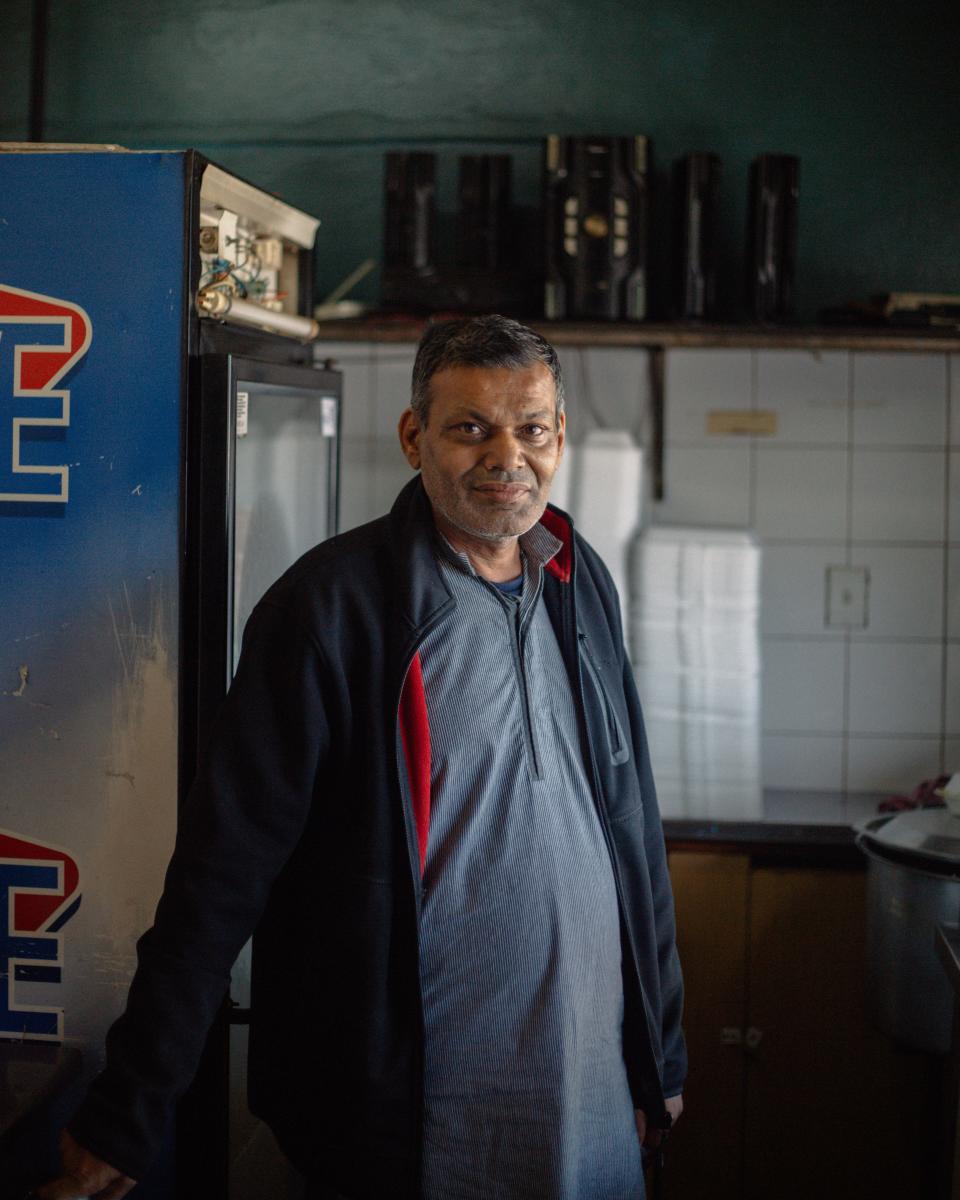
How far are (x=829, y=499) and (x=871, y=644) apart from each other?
368 mm

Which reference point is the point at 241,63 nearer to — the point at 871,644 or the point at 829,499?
the point at 829,499

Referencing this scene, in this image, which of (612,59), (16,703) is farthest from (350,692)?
(612,59)

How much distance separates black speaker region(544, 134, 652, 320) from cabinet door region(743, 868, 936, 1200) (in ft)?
4.31

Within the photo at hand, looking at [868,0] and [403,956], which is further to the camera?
[868,0]

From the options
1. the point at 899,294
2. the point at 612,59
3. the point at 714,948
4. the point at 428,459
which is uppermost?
the point at 612,59

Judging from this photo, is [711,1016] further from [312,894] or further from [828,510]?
[312,894]

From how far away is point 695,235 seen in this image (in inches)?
117

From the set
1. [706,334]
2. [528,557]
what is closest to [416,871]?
[528,557]

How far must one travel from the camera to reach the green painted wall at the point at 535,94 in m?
3.16

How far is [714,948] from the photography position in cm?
272

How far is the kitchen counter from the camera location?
107 inches

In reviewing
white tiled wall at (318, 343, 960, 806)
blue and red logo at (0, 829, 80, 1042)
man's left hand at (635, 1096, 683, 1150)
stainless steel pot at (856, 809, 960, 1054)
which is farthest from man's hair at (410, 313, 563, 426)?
white tiled wall at (318, 343, 960, 806)

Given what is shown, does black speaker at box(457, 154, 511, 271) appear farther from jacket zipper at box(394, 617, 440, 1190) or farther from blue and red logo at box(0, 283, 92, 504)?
jacket zipper at box(394, 617, 440, 1190)

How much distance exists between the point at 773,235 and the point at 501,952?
201 cm
